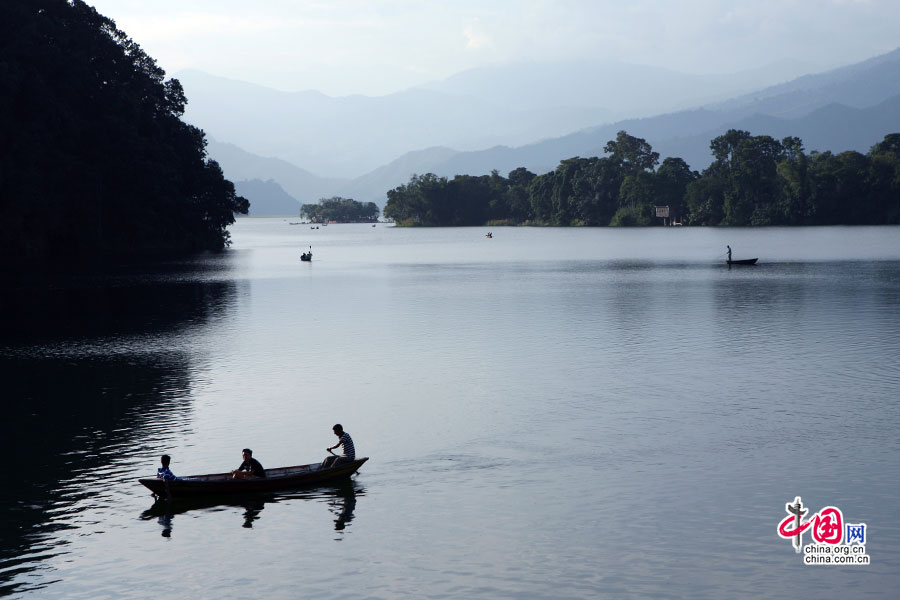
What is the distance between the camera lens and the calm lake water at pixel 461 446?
80.9 feet

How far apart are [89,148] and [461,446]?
127665 millimetres

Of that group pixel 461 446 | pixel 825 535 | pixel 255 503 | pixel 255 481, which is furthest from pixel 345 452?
pixel 825 535

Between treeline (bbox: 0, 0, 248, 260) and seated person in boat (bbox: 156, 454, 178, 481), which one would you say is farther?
treeline (bbox: 0, 0, 248, 260)

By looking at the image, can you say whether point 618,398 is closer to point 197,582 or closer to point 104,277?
point 197,582

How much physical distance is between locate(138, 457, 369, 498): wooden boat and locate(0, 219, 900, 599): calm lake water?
0.48 metres

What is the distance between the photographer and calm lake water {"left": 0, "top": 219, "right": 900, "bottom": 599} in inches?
971

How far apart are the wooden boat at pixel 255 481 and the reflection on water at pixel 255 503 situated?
23 centimetres

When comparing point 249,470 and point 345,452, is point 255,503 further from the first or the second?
point 345,452

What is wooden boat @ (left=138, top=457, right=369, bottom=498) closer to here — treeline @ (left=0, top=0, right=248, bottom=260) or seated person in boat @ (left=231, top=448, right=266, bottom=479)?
seated person in boat @ (left=231, top=448, right=266, bottom=479)

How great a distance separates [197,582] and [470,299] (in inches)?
2746

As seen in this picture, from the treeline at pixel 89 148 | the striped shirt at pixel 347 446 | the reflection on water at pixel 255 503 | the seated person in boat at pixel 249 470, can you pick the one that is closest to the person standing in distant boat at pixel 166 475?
the reflection on water at pixel 255 503

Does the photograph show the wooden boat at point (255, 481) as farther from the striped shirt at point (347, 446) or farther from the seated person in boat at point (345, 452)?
the striped shirt at point (347, 446)

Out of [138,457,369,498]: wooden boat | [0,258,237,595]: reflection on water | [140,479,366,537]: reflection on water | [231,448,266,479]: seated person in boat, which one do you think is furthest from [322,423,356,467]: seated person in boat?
[0,258,237,595]: reflection on water

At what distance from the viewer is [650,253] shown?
174 meters
